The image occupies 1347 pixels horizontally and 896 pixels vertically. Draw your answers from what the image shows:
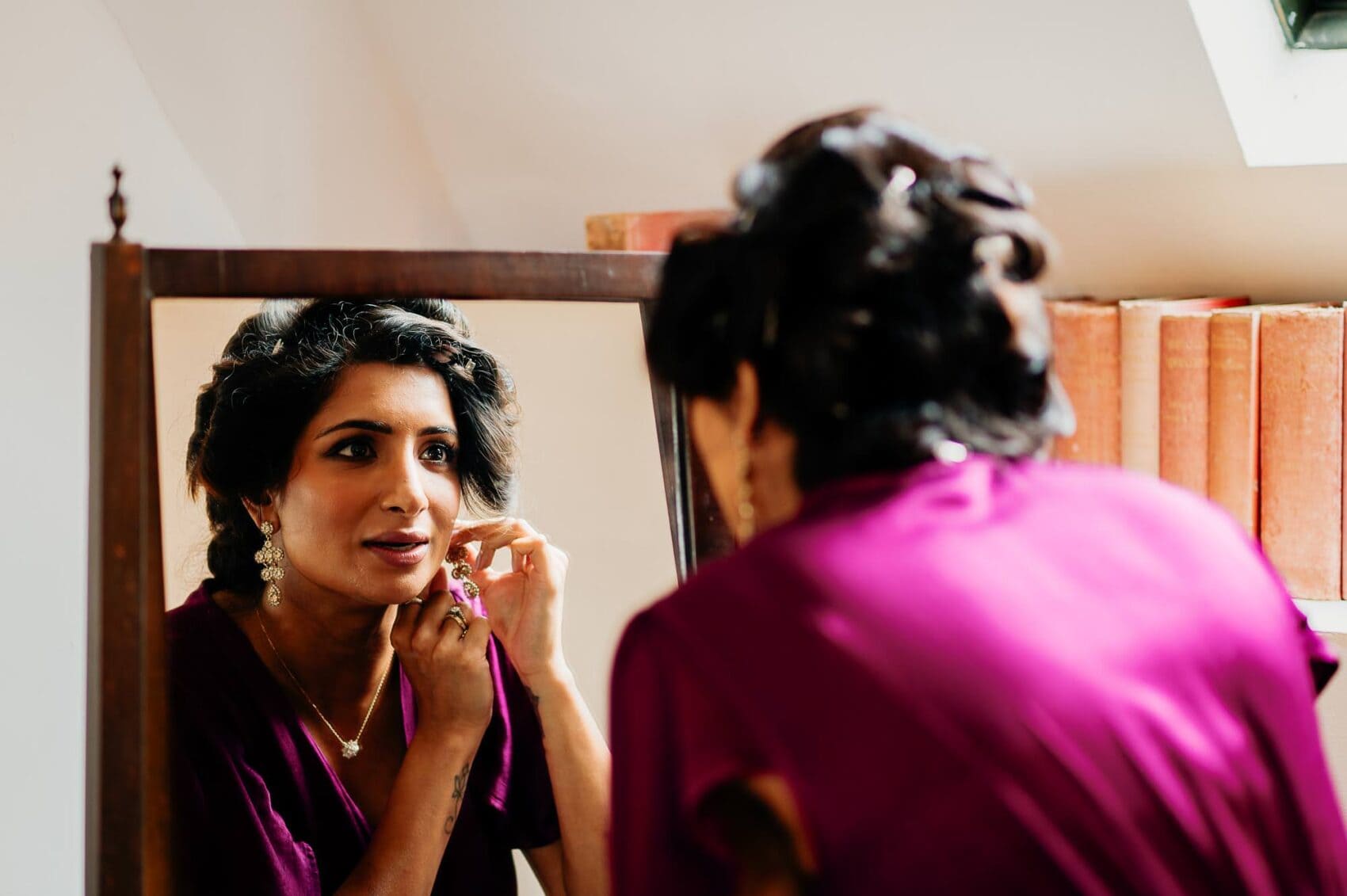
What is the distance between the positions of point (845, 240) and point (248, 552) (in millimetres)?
586

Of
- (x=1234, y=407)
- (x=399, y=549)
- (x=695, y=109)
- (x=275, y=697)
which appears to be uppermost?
(x=695, y=109)

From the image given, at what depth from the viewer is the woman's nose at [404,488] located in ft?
3.62

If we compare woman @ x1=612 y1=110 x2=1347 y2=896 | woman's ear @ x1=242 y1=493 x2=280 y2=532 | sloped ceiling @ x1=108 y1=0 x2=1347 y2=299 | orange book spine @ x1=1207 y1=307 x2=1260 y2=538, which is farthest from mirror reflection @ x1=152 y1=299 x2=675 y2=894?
orange book spine @ x1=1207 y1=307 x2=1260 y2=538

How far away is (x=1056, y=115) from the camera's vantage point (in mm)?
1479

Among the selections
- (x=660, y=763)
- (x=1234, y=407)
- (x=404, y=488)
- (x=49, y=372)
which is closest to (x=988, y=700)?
(x=660, y=763)

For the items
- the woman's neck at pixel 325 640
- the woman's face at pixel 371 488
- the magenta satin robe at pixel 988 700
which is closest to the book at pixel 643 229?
the woman's face at pixel 371 488

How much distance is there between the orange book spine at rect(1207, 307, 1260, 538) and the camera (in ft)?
4.64

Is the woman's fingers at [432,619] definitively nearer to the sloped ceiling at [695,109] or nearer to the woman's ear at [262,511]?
the woman's ear at [262,511]

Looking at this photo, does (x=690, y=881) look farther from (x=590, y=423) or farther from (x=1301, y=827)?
(x=590, y=423)

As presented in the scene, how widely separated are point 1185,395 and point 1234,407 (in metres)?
0.05

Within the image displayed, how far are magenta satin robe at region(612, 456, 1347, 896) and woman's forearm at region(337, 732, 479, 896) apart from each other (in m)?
0.41

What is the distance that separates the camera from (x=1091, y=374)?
1.50 meters

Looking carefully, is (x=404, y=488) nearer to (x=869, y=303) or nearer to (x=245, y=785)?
(x=245, y=785)

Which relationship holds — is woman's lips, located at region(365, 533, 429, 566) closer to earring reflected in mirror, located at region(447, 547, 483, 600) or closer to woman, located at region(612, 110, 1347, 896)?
earring reflected in mirror, located at region(447, 547, 483, 600)
